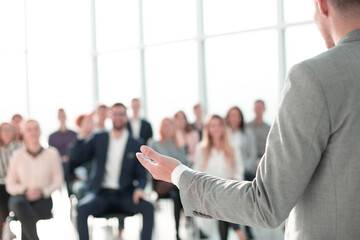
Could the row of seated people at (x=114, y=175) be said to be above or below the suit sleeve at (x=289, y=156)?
below

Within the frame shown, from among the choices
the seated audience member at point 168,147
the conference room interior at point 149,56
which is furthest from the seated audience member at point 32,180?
the conference room interior at point 149,56

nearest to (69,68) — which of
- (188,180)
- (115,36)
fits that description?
(115,36)

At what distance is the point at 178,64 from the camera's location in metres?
9.40

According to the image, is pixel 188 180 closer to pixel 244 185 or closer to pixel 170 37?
pixel 244 185

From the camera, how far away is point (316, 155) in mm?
931

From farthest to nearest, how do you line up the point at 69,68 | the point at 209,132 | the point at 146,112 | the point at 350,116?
1. the point at 69,68
2. the point at 146,112
3. the point at 209,132
4. the point at 350,116

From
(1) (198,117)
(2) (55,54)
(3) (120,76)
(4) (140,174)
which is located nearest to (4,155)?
(4) (140,174)

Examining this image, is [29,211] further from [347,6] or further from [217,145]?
[347,6]

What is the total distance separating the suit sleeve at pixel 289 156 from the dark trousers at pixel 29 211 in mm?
4104

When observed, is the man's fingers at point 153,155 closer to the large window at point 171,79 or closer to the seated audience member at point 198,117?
the seated audience member at point 198,117

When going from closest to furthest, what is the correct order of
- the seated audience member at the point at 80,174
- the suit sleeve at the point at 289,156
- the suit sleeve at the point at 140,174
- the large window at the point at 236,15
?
the suit sleeve at the point at 289,156 → the suit sleeve at the point at 140,174 → the seated audience member at the point at 80,174 → the large window at the point at 236,15

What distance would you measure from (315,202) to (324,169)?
7 centimetres

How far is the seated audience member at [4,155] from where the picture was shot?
5168mm

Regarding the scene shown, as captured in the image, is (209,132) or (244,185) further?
(209,132)
